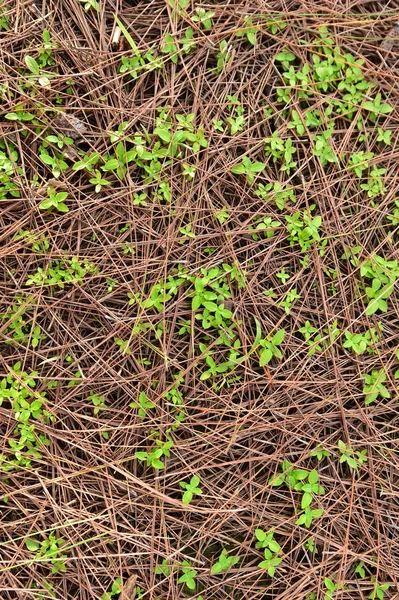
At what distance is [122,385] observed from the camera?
223 centimetres

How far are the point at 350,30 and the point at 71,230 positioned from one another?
161cm

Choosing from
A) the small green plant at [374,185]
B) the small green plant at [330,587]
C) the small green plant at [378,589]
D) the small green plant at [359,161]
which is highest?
the small green plant at [359,161]

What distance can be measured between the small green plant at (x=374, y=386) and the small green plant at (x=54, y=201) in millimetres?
1574

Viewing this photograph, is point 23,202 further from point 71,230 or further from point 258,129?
point 258,129

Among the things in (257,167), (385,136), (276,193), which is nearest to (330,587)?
(276,193)

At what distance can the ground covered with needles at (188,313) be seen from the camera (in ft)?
7.20

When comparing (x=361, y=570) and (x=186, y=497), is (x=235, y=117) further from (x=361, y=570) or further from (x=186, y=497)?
(x=361, y=570)

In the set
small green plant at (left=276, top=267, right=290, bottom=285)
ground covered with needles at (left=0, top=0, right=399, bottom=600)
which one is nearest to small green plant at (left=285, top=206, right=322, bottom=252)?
ground covered with needles at (left=0, top=0, right=399, bottom=600)

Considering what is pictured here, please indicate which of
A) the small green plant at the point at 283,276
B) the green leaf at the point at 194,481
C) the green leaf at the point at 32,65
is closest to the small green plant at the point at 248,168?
the small green plant at the point at 283,276

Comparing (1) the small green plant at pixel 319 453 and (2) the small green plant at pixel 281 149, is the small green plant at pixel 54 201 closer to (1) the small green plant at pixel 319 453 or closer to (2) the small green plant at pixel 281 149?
(2) the small green plant at pixel 281 149

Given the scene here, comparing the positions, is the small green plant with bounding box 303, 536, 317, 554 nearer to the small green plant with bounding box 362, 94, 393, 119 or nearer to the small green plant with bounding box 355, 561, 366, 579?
the small green plant with bounding box 355, 561, 366, 579

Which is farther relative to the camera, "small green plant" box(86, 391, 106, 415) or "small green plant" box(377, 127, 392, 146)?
"small green plant" box(377, 127, 392, 146)

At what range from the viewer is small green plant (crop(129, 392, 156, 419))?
2.21 m

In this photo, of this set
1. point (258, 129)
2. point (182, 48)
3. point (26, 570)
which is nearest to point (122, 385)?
point (26, 570)
